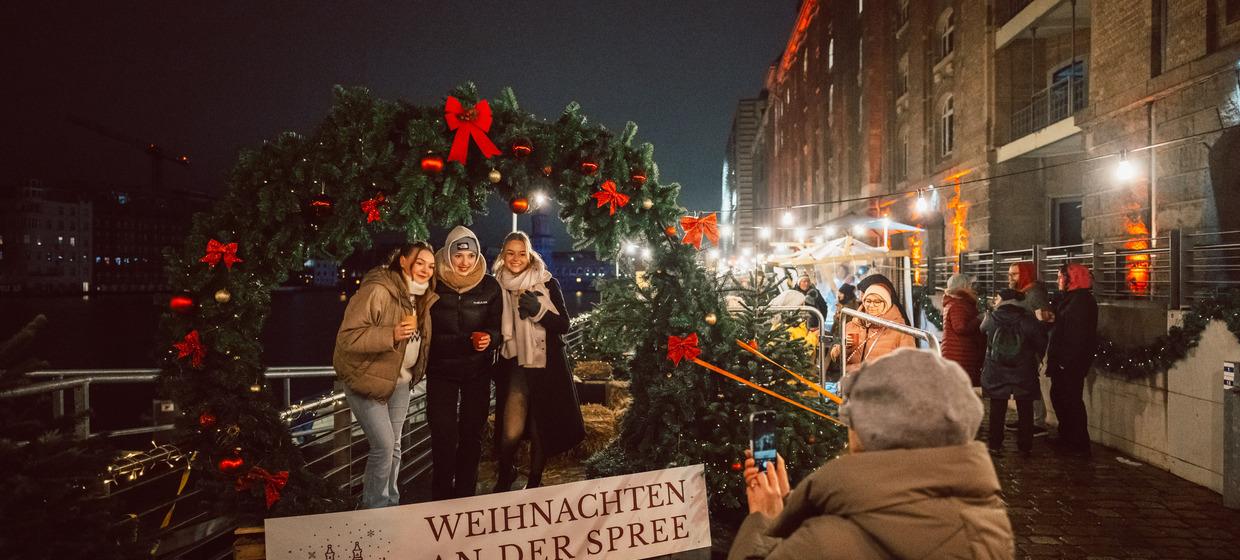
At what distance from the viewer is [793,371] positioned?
5023 millimetres

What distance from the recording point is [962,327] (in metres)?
7.53

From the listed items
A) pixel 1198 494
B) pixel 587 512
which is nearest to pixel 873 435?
pixel 587 512

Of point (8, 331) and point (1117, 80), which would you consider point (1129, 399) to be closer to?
point (1117, 80)

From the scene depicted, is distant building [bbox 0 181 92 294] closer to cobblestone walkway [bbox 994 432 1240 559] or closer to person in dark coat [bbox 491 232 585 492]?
person in dark coat [bbox 491 232 585 492]

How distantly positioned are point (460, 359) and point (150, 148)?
6448 inches

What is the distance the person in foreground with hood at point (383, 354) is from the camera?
4.37 meters

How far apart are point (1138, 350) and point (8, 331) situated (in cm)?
9996

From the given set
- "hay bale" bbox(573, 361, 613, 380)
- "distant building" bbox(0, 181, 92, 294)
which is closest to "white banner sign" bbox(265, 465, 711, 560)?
"hay bale" bbox(573, 361, 613, 380)

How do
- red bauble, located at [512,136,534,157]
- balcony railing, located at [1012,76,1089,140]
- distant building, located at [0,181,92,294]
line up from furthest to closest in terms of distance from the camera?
distant building, located at [0,181,92,294] → balcony railing, located at [1012,76,1089,140] → red bauble, located at [512,136,534,157]

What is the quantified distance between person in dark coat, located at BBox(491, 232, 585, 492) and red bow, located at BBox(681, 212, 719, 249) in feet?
3.73

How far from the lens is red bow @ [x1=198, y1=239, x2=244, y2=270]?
429 cm

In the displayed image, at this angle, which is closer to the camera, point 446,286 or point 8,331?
point 446,286

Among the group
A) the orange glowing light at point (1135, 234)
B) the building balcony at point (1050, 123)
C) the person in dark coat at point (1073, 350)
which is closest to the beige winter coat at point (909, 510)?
the person in dark coat at point (1073, 350)

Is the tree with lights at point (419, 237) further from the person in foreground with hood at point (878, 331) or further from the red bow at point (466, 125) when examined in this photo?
the person in foreground with hood at point (878, 331)
